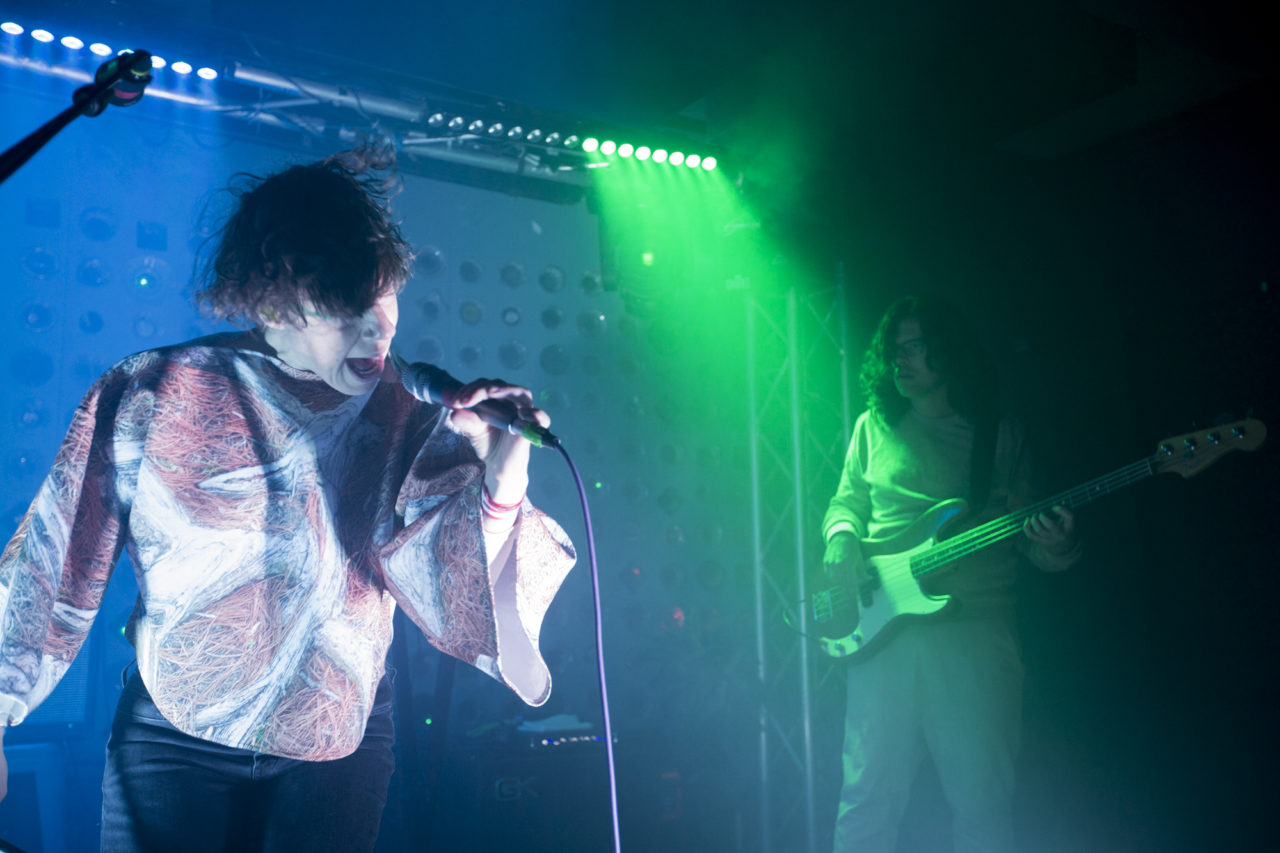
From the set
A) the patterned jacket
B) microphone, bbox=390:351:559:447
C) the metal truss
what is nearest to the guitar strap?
the metal truss

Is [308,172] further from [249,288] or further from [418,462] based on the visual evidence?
[418,462]

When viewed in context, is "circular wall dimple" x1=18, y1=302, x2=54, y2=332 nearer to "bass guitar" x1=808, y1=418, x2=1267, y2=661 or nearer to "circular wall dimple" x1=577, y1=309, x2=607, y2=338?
"circular wall dimple" x1=577, y1=309, x2=607, y2=338

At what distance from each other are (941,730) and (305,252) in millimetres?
2715

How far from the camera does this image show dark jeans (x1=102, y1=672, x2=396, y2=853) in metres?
1.34

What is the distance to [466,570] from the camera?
1.62 metres

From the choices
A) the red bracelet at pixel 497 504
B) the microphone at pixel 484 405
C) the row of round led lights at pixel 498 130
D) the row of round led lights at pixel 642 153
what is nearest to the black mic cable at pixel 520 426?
the microphone at pixel 484 405

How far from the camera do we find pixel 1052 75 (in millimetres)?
3721

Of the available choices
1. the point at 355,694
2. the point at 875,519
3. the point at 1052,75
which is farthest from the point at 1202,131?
the point at 355,694

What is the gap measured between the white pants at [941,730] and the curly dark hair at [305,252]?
2465 millimetres

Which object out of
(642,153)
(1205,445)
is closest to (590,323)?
(642,153)

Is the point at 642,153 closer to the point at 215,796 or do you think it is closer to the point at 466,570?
the point at 466,570

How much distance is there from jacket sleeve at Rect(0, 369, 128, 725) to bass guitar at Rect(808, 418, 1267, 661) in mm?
2733

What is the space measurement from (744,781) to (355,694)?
3955 millimetres

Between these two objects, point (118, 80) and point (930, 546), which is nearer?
point (118, 80)
